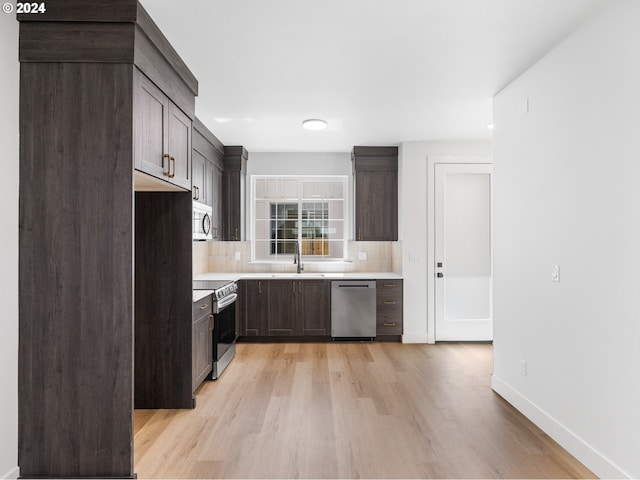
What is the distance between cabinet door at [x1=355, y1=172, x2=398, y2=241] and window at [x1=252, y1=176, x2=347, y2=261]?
0.55 m

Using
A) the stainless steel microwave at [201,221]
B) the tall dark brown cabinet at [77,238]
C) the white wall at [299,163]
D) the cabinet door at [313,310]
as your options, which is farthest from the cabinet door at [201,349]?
the white wall at [299,163]

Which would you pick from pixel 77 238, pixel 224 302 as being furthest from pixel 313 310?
pixel 77 238

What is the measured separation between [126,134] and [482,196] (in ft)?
14.8

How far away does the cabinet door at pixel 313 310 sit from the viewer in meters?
5.57

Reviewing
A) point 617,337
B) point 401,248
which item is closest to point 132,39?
point 617,337

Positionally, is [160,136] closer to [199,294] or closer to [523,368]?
[199,294]

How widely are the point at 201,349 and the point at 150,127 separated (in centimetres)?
196

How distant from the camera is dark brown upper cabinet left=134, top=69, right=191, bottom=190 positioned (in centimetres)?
239

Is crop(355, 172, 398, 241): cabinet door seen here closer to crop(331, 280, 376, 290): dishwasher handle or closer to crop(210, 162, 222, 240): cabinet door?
crop(331, 280, 376, 290): dishwasher handle

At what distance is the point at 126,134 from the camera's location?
7.43 ft

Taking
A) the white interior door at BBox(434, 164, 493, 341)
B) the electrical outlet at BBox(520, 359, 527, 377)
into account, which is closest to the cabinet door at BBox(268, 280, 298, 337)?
the white interior door at BBox(434, 164, 493, 341)

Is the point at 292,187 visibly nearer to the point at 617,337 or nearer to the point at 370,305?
the point at 370,305

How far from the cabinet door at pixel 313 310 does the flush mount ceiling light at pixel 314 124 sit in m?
2.00

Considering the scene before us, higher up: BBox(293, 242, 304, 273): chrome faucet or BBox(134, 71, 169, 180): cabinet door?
BBox(134, 71, 169, 180): cabinet door
